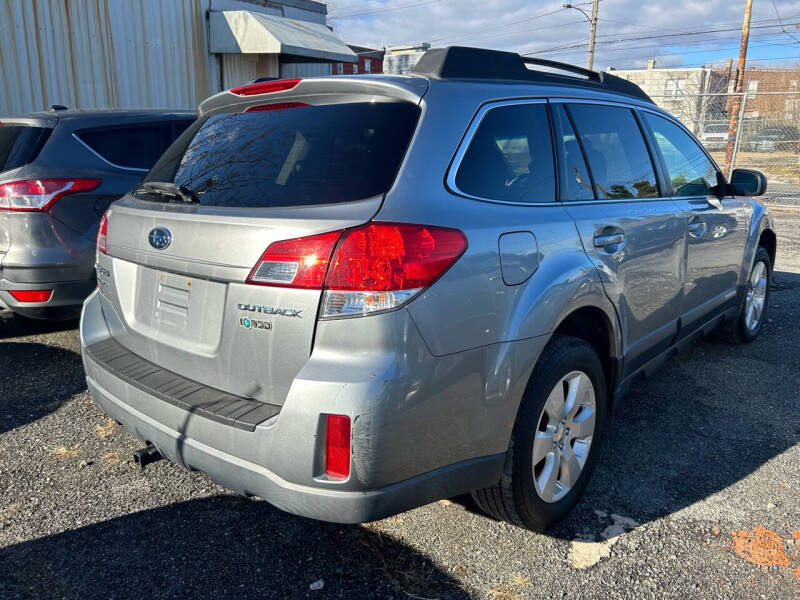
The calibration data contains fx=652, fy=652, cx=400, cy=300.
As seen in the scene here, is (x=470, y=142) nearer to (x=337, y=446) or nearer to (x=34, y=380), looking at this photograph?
(x=337, y=446)

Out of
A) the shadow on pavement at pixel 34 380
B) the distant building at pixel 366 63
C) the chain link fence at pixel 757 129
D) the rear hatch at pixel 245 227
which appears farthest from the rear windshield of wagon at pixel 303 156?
the distant building at pixel 366 63

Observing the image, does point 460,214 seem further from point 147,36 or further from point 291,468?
point 147,36

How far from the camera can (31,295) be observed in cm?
427

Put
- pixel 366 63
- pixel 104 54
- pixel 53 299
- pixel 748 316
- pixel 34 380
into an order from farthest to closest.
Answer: pixel 366 63 → pixel 104 54 → pixel 748 316 → pixel 53 299 → pixel 34 380

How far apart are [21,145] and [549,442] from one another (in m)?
4.00

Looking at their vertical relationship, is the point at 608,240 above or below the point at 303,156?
below

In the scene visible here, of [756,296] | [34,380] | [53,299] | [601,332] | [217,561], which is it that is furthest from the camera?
[756,296]

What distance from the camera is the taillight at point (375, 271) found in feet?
6.41

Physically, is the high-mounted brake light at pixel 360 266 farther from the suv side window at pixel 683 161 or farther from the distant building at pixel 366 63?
the distant building at pixel 366 63

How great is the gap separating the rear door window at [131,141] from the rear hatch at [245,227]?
222cm

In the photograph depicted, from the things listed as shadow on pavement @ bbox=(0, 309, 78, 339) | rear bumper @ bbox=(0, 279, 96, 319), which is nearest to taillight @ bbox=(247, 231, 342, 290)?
rear bumper @ bbox=(0, 279, 96, 319)

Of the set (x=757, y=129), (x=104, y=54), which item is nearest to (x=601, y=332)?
(x=104, y=54)

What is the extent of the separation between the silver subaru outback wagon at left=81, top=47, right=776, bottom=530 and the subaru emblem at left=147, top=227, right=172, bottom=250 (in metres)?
0.02

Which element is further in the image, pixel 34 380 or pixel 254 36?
pixel 254 36
